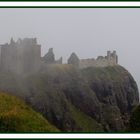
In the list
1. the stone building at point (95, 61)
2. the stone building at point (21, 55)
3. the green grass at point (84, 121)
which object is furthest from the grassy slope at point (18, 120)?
the stone building at point (95, 61)

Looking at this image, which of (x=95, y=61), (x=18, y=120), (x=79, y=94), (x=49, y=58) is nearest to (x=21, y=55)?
→ (x=49, y=58)

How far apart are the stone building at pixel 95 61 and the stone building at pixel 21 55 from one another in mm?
10761

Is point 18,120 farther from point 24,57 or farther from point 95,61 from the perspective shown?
point 95,61

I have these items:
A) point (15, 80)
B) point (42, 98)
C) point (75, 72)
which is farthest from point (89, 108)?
point (15, 80)

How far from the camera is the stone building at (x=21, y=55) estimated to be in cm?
8443

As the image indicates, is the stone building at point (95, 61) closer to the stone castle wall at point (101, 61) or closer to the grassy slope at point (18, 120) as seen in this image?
the stone castle wall at point (101, 61)

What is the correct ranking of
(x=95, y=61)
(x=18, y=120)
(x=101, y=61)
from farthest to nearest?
(x=101, y=61) < (x=95, y=61) < (x=18, y=120)

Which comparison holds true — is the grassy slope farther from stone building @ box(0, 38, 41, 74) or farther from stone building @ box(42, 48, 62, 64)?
stone building @ box(42, 48, 62, 64)

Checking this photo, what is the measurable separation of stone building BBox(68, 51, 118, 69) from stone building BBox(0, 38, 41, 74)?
35.3 ft

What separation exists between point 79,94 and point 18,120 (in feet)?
268

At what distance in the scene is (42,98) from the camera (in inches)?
3489

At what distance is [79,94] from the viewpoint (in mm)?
98938
